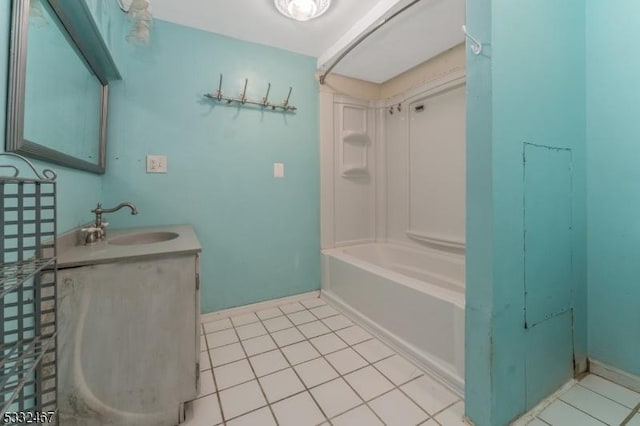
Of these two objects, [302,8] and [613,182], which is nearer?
[613,182]

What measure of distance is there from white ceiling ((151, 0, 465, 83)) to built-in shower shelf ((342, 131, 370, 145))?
0.60 meters

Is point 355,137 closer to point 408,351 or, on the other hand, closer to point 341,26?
point 341,26

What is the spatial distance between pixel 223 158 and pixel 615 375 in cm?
266

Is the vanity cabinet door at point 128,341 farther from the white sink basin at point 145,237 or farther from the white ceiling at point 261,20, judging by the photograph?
the white ceiling at point 261,20

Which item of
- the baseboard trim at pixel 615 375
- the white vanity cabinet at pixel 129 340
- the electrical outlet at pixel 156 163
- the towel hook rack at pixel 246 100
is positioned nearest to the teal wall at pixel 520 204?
the baseboard trim at pixel 615 375

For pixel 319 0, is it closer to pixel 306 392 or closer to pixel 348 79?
pixel 348 79

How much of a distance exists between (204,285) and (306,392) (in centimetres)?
116

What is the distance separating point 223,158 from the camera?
2.08m

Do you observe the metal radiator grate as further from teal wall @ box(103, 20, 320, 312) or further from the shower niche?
the shower niche

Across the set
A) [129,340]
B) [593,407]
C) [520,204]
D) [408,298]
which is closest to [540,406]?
[593,407]

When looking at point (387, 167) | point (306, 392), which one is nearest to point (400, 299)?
point (306, 392)

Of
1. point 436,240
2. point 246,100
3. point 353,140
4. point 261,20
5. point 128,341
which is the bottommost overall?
point 128,341

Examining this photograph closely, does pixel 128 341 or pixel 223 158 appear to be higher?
pixel 223 158

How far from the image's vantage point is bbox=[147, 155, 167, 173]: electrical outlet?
72.7 inches
